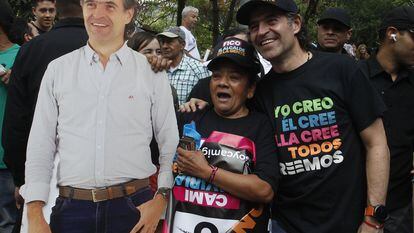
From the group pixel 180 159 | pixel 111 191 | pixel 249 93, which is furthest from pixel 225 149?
pixel 111 191

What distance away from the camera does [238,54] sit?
319 cm

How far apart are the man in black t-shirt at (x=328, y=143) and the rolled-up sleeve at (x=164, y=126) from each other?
0.65 metres

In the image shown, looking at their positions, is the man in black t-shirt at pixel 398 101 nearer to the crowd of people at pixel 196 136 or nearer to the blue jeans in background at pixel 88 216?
the crowd of people at pixel 196 136

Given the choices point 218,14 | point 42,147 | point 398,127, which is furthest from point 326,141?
point 218,14

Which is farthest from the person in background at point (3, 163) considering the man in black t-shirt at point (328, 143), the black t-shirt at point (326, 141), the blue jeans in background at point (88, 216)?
the black t-shirt at point (326, 141)

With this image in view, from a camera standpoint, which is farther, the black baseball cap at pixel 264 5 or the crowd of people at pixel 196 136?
the black baseball cap at pixel 264 5

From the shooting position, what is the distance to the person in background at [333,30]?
17.8 feet

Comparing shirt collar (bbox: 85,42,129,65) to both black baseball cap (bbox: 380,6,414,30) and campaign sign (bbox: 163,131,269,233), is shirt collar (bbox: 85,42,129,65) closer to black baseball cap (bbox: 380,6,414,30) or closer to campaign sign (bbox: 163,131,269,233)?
campaign sign (bbox: 163,131,269,233)

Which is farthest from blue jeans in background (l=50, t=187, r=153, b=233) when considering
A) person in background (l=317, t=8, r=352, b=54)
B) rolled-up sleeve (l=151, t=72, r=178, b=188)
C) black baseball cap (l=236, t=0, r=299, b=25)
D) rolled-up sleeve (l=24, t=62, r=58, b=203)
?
person in background (l=317, t=8, r=352, b=54)

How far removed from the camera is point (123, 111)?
9.13ft

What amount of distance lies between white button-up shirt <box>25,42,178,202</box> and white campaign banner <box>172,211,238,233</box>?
1.27ft

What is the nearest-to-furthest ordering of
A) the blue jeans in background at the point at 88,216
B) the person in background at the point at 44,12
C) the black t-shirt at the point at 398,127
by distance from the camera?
the blue jeans in background at the point at 88,216, the black t-shirt at the point at 398,127, the person in background at the point at 44,12

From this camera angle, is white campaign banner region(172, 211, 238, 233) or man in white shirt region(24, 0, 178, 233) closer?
man in white shirt region(24, 0, 178, 233)

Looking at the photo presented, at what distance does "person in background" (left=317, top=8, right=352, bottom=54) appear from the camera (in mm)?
5438
